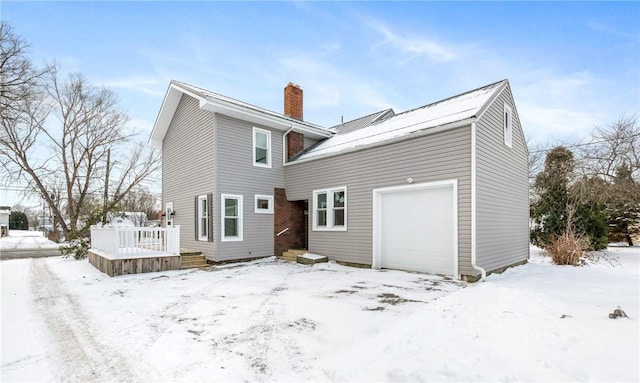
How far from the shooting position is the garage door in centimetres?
804

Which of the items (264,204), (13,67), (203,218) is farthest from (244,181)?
(13,67)

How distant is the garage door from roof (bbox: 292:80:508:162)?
1498 millimetres

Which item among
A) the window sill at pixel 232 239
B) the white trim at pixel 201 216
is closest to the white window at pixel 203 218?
the white trim at pixel 201 216

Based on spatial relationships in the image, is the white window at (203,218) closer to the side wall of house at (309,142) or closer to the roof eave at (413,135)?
the roof eave at (413,135)

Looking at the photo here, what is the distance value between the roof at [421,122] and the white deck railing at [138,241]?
493 centimetres

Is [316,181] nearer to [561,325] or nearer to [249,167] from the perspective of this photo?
[249,167]

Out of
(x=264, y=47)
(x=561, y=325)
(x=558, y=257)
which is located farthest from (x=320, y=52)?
(x=561, y=325)

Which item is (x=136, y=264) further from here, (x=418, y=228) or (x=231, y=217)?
(x=418, y=228)

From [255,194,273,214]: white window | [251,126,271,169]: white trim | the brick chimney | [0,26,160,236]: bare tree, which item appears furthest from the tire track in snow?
[0,26,160,236]: bare tree

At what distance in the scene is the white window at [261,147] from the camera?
11.5 meters

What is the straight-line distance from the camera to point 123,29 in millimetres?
10703

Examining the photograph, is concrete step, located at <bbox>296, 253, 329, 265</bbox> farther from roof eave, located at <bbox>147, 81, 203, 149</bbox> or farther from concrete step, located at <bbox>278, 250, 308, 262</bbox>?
roof eave, located at <bbox>147, 81, 203, 149</bbox>

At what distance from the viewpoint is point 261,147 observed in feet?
38.5

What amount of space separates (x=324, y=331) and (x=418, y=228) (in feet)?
17.2
